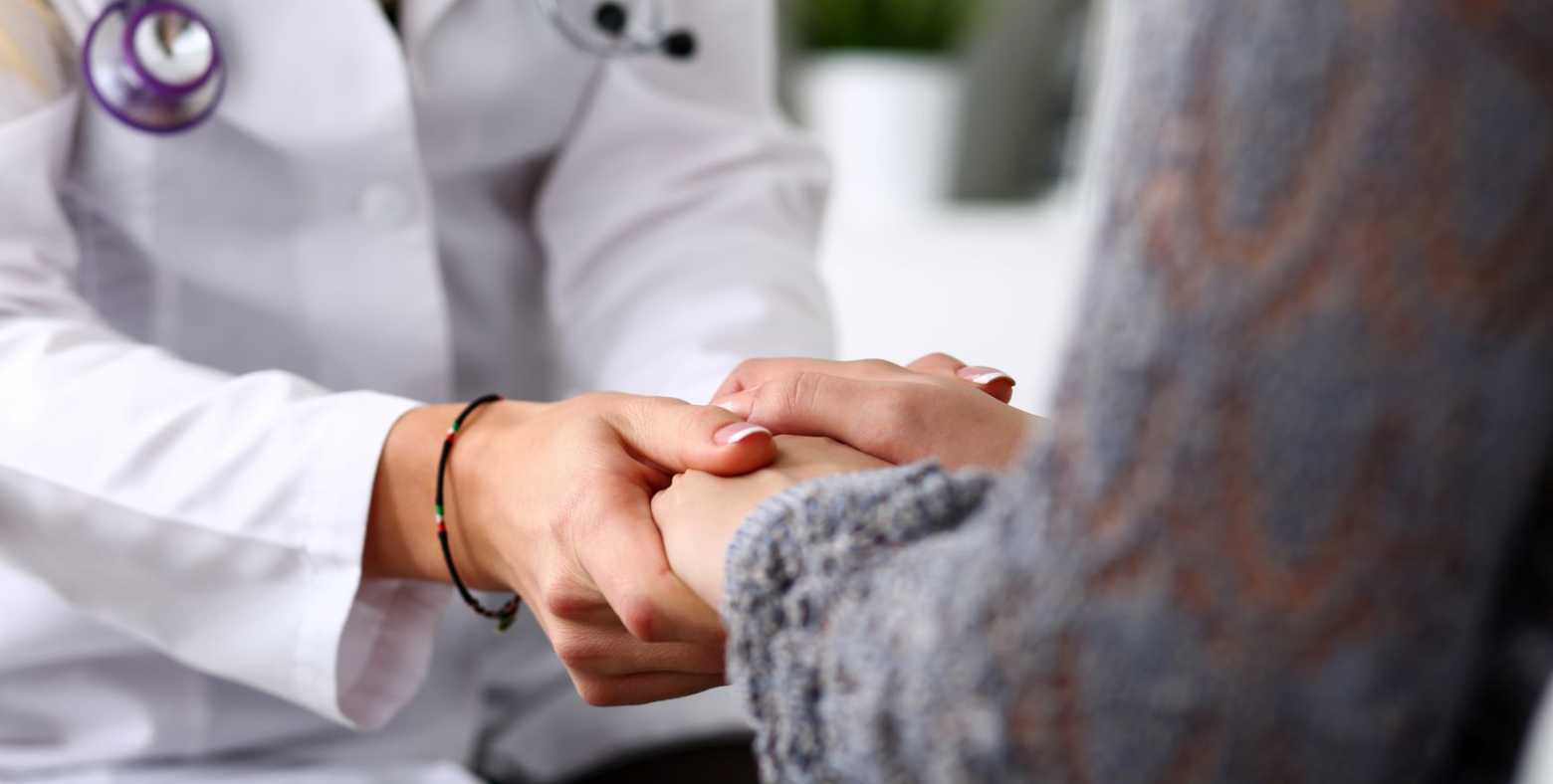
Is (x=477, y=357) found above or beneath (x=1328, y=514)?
beneath

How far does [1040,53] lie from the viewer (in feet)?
8.11

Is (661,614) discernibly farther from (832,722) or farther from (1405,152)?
(1405,152)

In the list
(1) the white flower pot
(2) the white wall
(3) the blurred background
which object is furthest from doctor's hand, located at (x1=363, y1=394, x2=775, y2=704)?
(1) the white flower pot

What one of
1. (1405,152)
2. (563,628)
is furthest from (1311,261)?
A: (563,628)

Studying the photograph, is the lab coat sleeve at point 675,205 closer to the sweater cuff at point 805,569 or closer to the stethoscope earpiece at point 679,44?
the stethoscope earpiece at point 679,44

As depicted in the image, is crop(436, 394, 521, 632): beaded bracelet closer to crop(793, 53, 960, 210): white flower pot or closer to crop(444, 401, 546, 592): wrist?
crop(444, 401, 546, 592): wrist

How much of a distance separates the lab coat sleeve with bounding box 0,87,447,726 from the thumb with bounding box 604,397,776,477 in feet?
0.38

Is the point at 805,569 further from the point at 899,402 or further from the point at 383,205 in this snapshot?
the point at 383,205

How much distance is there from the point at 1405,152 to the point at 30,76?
0.54 meters

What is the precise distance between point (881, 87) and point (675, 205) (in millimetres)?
1583

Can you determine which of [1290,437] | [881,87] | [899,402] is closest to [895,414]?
[899,402]

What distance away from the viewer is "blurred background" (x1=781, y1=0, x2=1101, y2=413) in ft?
6.97

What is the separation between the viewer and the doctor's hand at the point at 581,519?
1.32 ft

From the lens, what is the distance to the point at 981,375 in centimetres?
51
